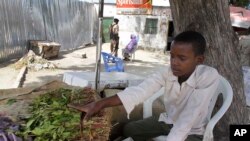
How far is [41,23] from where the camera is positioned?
16156 millimetres

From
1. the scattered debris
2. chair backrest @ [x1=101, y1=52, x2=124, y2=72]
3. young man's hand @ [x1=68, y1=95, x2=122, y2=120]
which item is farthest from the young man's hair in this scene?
the scattered debris

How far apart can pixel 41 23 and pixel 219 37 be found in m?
13.5

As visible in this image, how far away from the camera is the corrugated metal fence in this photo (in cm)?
1302

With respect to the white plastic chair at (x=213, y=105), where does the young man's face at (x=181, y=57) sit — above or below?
above

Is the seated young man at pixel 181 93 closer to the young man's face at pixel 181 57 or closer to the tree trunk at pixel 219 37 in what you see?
the young man's face at pixel 181 57

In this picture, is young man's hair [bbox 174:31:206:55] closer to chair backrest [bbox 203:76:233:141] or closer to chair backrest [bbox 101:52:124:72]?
chair backrest [bbox 203:76:233:141]

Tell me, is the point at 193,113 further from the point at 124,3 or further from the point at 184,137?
the point at 124,3

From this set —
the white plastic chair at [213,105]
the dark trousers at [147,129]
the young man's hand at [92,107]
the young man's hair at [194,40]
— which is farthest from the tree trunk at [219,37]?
the young man's hand at [92,107]

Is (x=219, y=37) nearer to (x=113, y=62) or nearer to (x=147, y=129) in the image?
(x=147, y=129)

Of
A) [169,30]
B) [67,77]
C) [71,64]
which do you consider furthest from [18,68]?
[169,30]

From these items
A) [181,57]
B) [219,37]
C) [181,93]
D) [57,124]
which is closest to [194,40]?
[181,57]

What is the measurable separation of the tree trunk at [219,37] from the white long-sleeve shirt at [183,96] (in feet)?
3.10

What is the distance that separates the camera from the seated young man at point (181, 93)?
2320 mm

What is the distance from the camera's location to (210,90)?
2449 millimetres
